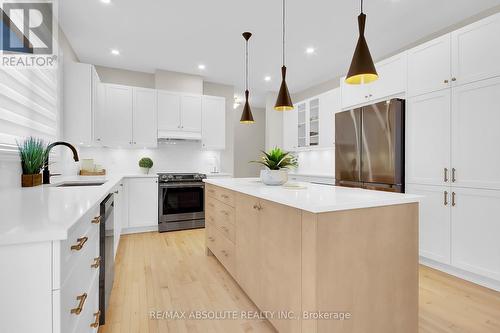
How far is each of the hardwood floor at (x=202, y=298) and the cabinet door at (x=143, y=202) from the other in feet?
3.16

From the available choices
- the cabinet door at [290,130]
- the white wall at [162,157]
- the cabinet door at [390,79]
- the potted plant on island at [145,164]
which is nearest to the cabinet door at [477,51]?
the cabinet door at [390,79]

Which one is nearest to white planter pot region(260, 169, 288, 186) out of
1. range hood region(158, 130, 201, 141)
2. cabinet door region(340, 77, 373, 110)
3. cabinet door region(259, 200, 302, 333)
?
cabinet door region(259, 200, 302, 333)

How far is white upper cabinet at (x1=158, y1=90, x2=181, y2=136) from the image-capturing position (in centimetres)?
449

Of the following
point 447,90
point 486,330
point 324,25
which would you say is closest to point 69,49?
point 324,25

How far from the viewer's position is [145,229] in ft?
13.8

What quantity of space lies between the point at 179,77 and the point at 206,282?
3.80 m

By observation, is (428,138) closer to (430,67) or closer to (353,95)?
(430,67)

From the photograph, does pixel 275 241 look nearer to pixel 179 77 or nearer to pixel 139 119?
pixel 139 119

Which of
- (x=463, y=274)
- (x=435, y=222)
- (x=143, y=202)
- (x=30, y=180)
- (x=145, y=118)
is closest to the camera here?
(x=30, y=180)

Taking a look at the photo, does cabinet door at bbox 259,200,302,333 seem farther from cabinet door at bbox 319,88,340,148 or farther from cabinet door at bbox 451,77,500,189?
cabinet door at bbox 319,88,340,148

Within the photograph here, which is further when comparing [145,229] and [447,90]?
[145,229]

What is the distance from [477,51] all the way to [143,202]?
4610mm

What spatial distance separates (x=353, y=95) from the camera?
370 centimetres

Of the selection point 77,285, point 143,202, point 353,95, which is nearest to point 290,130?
point 353,95
